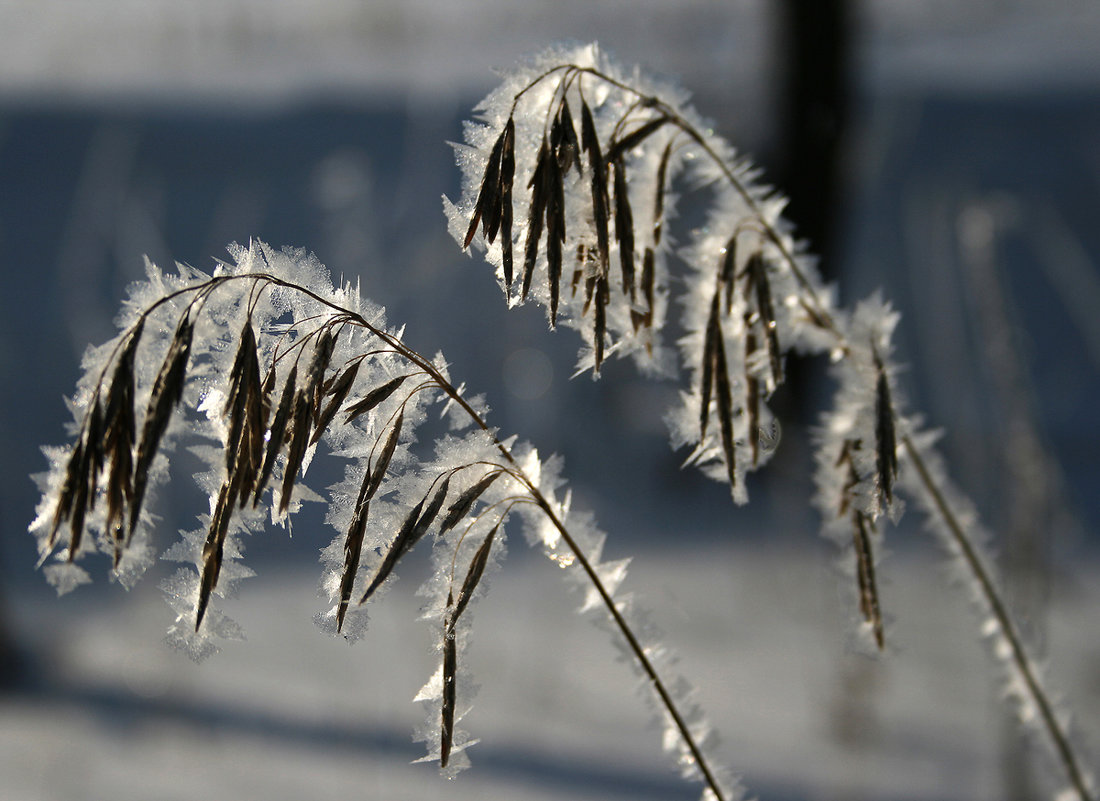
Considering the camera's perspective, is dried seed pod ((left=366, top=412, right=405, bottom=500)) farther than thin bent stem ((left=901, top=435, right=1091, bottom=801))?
No

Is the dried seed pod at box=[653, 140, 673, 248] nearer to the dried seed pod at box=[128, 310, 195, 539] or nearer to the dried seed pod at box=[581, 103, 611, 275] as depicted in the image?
the dried seed pod at box=[581, 103, 611, 275]

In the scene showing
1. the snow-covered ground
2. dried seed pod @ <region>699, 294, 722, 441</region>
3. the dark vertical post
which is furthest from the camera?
the dark vertical post

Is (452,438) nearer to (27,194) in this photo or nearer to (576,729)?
(576,729)

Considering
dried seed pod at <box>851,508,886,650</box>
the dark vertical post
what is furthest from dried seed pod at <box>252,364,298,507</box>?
the dark vertical post

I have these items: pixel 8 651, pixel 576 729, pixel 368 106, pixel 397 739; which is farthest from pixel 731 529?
pixel 368 106

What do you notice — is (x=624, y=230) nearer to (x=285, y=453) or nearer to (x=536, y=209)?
(x=536, y=209)

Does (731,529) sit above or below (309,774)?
above

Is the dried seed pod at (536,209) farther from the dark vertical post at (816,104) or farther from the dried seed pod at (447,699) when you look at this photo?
the dark vertical post at (816,104)
